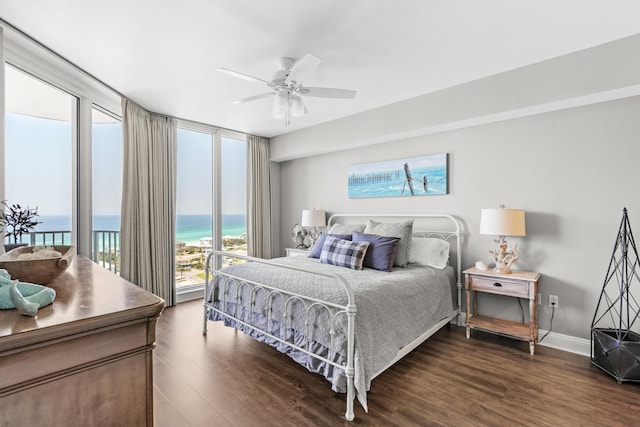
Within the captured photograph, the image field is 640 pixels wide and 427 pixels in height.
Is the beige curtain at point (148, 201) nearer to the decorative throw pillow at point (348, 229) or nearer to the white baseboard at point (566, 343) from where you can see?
the decorative throw pillow at point (348, 229)

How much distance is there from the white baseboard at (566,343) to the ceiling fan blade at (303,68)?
3.20 m

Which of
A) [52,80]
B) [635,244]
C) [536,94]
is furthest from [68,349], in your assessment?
[635,244]

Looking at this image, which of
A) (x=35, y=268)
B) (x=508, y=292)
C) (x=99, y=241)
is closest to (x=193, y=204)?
(x=99, y=241)

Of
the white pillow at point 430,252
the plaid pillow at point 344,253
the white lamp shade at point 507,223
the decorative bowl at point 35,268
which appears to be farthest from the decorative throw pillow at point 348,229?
the decorative bowl at point 35,268

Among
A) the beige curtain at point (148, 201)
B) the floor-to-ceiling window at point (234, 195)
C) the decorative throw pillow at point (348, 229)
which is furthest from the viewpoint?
the floor-to-ceiling window at point (234, 195)

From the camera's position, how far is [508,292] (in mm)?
2846

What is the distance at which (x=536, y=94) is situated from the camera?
2701 millimetres

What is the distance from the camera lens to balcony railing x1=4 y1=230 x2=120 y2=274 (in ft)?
9.12

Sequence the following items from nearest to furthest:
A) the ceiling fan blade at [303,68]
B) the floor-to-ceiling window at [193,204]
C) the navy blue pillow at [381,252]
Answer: the ceiling fan blade at [303,68]
the navy blue pillow at [381,252]
the floor-to-ceiling window at [193,204]

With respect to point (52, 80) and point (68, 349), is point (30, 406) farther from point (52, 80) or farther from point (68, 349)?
point (52, 80)

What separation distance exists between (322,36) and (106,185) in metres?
2.92

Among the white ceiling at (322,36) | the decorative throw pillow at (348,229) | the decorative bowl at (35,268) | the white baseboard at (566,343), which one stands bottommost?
the white baseboard at (566,343)

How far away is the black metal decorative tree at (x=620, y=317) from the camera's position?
226 centimetres

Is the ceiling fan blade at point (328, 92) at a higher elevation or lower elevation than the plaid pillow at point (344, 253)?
higher
